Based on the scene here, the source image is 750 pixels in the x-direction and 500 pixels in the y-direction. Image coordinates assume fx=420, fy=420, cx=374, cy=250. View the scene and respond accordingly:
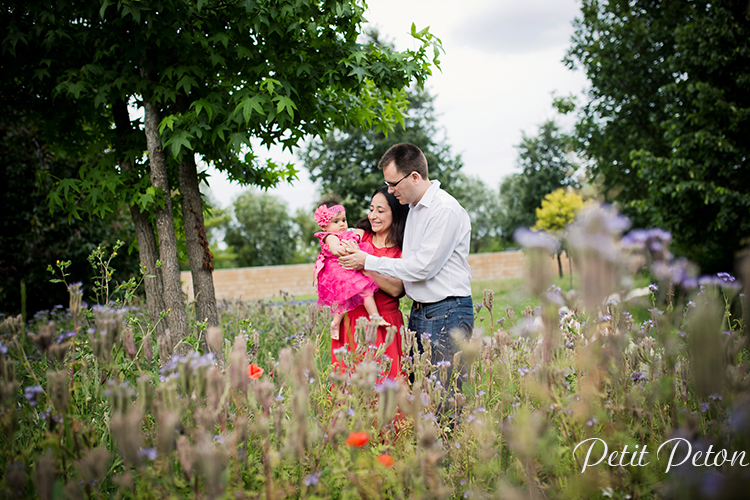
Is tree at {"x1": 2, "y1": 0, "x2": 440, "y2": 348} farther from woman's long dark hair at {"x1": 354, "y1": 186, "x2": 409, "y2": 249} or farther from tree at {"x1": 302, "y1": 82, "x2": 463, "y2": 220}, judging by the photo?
tree at {"x1": 302, "y1": 82, "x2": 463, "y2": 220}

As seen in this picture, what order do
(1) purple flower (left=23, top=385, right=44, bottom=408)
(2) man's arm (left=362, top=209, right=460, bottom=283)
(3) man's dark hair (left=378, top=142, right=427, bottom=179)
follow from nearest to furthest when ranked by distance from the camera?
1. (1) purple flower (left=23, top=385, right=44, bottom=408)
2. (2) man's arm (left=362, top=209, right=460, bottom=283)
3. (3) man's dark hair (left=378, top=142, right=427, bottom=179)

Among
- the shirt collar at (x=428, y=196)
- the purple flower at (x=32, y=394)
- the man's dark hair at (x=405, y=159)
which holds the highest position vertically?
the man's dark hair at (x=405, y=159)

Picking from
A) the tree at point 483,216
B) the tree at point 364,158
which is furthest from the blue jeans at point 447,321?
the tree at point 483,216

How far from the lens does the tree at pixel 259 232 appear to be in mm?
34906

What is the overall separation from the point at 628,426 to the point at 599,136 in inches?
577

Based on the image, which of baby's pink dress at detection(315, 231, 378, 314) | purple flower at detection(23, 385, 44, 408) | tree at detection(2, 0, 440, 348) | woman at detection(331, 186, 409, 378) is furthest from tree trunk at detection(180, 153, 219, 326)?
purple flower at detection(23, 385, 44, 408)

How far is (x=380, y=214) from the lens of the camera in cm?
335

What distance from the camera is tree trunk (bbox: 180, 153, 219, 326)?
181 inches

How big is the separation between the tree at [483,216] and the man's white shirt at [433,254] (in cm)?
→ 4208

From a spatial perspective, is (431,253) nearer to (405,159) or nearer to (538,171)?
(405,159)

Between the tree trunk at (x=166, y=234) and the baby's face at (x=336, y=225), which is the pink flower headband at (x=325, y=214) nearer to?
the baby's face at (x=336, y=225)

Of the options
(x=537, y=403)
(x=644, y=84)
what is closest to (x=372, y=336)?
(x=537, y=403)

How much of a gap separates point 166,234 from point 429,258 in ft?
9.63

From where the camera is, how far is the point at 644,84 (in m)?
13.0
